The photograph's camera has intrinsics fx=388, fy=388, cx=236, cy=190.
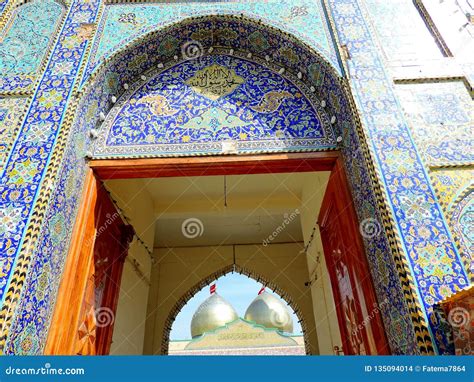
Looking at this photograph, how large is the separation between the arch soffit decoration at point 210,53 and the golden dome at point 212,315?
14.3 meters

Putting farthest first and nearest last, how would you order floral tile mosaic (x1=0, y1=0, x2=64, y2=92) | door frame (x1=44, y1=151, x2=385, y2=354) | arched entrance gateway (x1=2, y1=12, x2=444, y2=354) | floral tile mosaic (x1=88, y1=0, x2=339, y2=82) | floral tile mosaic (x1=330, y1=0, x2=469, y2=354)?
floral tile mosaic (x1=88, y1=0, x2=339, y2=82)
floral tile mosaic (x1=0, y1=0, x2=64, y2=92)
door frame (x1=44, y1=151, x2=385, y2=354)
arched entrance gateway (x1=2, y1=12, x2=444, y2=354)
floral tile mosaic (x1=330, y1=0, x2=469, y2=354)

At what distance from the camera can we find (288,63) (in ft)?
12.6

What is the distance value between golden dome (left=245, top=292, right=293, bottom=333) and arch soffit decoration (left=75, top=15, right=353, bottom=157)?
14006mm

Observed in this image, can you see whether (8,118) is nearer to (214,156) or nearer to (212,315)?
(214,156)

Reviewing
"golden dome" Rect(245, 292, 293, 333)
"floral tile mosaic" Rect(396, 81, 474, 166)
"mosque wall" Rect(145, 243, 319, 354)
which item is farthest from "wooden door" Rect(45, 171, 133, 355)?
"golden dome" Rect(245, 292, 293, 333)

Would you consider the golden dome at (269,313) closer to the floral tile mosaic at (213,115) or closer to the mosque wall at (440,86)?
the floral tile mosaic at (213,115)

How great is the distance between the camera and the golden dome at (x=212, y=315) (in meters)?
16.8

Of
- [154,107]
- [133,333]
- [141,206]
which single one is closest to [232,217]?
[141,206]

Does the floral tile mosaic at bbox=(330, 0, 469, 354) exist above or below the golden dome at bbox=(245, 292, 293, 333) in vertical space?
below

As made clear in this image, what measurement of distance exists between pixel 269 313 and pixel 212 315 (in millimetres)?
2505

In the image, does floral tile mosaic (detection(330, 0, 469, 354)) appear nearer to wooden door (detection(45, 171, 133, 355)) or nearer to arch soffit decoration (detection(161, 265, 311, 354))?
wooden door (detection(45, 171, 133, 355))

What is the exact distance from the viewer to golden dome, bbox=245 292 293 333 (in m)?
16.5

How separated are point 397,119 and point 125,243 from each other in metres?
2.97

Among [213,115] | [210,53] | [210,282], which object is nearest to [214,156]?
[213,115]
